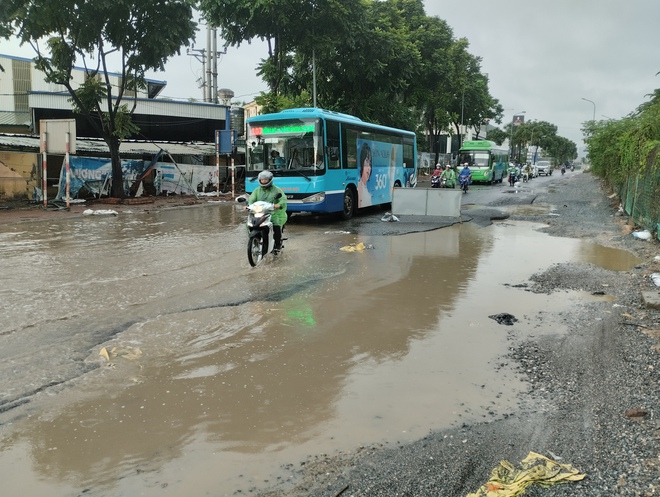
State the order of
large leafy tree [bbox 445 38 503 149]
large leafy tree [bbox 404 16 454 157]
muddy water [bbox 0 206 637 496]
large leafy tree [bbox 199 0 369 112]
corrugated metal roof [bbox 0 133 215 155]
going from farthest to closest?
1. large leafy tree [bbox 445 38 503 149]
2. large leafy tree [bbox 404 16 454 157]
3. large leafy tree [bbox 199 0 369 112]
4. corrugated metal roof [bbox 0 133 215 155]
5. muddy water [bbox 0 206 637 496]

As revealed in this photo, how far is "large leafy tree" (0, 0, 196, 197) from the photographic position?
55.7 feet

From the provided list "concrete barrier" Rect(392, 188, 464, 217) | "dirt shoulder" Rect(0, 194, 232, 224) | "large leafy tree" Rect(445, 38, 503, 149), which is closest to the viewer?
"concrete barrier" Rect(392, 188, 464, 217)

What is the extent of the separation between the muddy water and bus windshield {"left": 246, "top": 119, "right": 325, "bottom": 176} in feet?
16.1

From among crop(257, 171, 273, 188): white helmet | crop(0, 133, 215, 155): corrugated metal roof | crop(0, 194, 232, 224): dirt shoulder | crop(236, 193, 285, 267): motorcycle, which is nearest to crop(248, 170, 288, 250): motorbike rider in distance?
crop(257, 171, 273, 188): white helmet

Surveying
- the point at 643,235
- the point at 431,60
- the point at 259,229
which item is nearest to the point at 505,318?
the point at 259,229

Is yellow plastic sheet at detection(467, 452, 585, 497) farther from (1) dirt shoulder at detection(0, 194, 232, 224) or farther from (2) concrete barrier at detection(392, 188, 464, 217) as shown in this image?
(1) dirt shoulder at detection(0, 194, 232, 224)

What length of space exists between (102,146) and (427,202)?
15.6 meters

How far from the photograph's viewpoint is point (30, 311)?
6340 millimetres

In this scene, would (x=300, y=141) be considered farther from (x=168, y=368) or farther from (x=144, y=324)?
(x=168, y=368)

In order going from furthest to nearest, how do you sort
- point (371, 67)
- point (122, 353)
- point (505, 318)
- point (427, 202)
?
point (371, 67), point (427, 202), point (505, 318), point (122, 353)

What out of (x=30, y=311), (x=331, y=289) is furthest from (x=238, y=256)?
(x=30, y=311)

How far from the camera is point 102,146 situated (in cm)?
2436

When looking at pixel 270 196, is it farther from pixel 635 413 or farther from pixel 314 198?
→ pixel 635 413

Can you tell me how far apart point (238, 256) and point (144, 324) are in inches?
167
